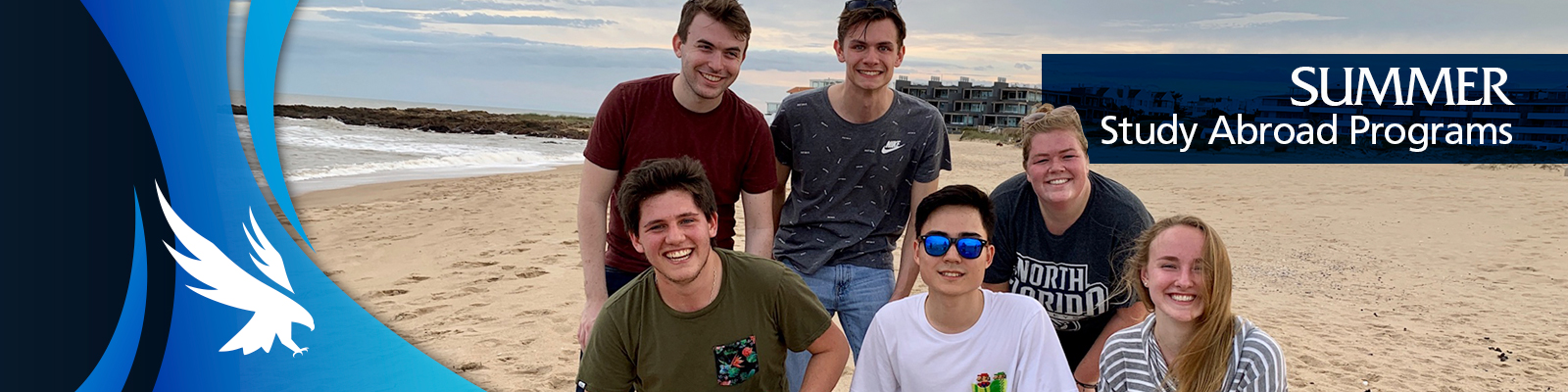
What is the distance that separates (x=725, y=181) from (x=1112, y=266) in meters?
1.37

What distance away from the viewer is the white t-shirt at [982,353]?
8.78 feet

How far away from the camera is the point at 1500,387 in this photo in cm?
606

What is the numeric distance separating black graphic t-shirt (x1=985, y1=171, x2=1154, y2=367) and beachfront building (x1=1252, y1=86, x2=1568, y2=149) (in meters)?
33.7

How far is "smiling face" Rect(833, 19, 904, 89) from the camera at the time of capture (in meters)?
3.19

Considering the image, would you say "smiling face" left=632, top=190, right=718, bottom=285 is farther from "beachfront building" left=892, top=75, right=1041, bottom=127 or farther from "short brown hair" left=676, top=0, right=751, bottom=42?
"beachfront building" left=892, top=75, right=1041, bottom=127

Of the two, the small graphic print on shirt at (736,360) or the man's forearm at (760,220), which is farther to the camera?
the man's forearm at (760,220)

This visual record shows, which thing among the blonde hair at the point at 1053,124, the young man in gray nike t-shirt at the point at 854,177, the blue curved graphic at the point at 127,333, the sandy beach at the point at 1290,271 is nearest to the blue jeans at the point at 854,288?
the young man in gray nike t-shirt at the point at 854,177

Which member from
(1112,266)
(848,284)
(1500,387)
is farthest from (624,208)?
(1500,387)

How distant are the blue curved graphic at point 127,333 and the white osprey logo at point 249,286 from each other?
17cm

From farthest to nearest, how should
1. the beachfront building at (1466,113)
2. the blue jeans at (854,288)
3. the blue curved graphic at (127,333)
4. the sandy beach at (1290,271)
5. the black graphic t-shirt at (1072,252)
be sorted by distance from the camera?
the beachfront building at (1466,113) < the sandy beach at (1290,271) < the blue curved graphic at (127,333) < the blue jeans at (854,288) < the black graphic t-shirt at (1072,252)

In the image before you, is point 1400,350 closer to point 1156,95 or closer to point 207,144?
point 207,144

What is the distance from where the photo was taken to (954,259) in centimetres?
273

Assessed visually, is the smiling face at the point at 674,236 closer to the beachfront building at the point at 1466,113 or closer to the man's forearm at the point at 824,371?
the man's forearm at the point at 824,371

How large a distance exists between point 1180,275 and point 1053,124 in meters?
0.64
